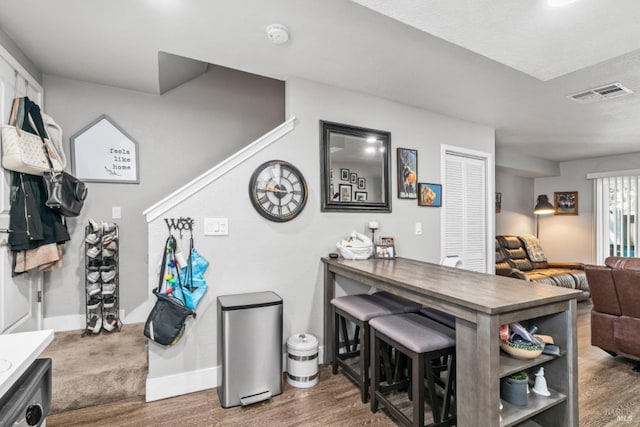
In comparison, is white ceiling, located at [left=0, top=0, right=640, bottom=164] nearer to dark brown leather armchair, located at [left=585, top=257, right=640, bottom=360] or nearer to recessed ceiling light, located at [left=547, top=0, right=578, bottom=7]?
recessed ceiling light, located at [left=547, top=0, right=578, bottom=7]

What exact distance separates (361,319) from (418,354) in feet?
1.81

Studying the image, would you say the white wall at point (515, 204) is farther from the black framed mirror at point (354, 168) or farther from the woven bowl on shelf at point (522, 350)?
the woven bowl on shelf at point (522, 350)

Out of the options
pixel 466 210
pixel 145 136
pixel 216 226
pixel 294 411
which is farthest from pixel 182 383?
pixel 466 210

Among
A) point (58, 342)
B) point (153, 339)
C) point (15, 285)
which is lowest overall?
point (58, 342)

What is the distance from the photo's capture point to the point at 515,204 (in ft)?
20.7

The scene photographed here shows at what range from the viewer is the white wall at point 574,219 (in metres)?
5.88

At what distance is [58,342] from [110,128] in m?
1.87

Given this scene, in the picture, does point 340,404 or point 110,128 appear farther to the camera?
point 110,128

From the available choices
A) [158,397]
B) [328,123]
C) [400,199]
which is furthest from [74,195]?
[400,199]

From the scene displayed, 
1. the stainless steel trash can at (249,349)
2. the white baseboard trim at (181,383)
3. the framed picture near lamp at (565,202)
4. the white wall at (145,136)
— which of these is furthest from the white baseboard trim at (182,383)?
the framed picture near lamp at (565,202)

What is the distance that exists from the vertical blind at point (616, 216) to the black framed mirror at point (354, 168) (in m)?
5.32

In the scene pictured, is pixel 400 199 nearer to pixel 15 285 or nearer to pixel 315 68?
pixel 315 68

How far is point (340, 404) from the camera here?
208 cm

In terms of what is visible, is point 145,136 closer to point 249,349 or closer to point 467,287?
point 249,349
